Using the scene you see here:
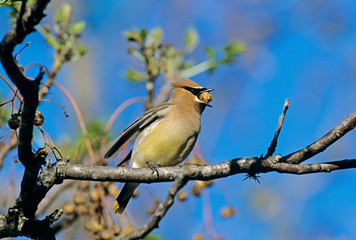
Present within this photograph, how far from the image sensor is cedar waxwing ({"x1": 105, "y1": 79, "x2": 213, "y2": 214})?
4.62 meters

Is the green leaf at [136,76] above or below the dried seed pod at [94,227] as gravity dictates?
above

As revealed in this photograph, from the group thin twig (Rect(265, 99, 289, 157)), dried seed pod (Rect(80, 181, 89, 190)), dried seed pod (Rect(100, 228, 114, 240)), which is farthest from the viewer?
dried seed pod (Rect(80, 181, 89, 190))

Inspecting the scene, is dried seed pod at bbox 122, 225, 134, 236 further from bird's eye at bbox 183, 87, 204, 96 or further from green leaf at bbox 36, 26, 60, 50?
bird's eye at bbox 183, 87, 204, 96

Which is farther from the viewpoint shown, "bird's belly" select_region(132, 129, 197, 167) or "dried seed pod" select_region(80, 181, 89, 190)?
"bird's belly" select_region(132, 129, 197, 167)

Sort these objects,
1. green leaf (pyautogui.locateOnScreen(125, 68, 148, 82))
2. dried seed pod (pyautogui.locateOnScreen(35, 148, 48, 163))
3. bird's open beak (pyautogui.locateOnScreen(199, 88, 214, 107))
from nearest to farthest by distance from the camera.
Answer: dried seed pod (pyautogui.locateOnScreen(35, 148, 48, 163)) → green leaf (pyautogui.locateOnScreen(125, 68, 148, 82)) → bird's open beak (pyautogui.locateOnScreen(199, 88, 214, 107))

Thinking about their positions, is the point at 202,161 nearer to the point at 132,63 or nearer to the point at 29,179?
the point at 29,179

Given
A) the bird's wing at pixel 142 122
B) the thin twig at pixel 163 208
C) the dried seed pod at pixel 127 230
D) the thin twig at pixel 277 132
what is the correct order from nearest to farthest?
the thin twig at pixel 163 208
the thin twig at pixel 277 132
the dried seed pod at pixel 127 230
the bird's wing at pixel 142 122

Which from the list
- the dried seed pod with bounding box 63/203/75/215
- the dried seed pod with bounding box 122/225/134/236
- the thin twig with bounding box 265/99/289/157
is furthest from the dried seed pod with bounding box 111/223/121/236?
the thin twig with bounding box 265/99/289/157

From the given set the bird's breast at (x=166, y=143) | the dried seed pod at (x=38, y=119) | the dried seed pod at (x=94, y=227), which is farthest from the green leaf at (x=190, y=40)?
the dried seed pod at (x=38, y=119)

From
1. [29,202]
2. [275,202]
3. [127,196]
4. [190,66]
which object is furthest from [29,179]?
[275,202]

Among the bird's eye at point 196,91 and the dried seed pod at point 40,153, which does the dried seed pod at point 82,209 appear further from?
the bird's eye at point 196,91

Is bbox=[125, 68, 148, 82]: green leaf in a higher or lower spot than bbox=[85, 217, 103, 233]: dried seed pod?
higher

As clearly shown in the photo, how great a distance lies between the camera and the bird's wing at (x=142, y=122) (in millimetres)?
4408

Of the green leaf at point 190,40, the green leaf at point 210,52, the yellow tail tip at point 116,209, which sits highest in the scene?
the green leaf at point 190,40
